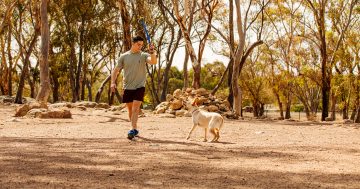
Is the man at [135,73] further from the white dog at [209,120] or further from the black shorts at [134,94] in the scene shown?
the white dog at [209,120]

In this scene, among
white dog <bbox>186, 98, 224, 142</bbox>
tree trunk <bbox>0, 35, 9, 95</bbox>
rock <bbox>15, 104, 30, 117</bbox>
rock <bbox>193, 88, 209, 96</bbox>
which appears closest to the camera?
white dog <bbox>186, 98, 224, 142</bbox>

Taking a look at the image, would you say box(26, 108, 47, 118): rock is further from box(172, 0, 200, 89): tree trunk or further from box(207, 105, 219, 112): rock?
box(172, 0, 200, 89): tree trunk

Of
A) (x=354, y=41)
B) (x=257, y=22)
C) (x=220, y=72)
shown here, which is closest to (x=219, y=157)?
(x=354, y=41)

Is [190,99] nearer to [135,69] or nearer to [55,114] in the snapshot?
[55,114]

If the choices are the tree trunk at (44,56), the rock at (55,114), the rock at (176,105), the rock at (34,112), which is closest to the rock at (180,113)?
the rock at (176,105)

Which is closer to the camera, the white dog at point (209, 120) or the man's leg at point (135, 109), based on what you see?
the man's leg at point (135, 109)

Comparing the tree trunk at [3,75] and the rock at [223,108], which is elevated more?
the tree trunk at [3,75]

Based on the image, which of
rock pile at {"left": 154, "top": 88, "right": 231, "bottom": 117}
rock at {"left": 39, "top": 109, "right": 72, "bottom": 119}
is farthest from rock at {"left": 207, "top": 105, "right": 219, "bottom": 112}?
rock at {"left": 39, "top": 109, "right": 72, "bottom": 119}

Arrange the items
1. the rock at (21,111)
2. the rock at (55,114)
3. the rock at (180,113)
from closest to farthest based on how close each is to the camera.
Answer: the rock at (55,114) < the rock at (21,111) < the rock at (180,113)

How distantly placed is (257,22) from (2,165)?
36075 mm

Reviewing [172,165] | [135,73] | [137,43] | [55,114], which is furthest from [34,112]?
[172,165]

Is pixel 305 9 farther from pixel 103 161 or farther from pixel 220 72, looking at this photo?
pixel 103 161

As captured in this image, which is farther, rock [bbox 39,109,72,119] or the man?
rock [bbox 39,109,72,119]

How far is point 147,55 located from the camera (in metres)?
8.70
